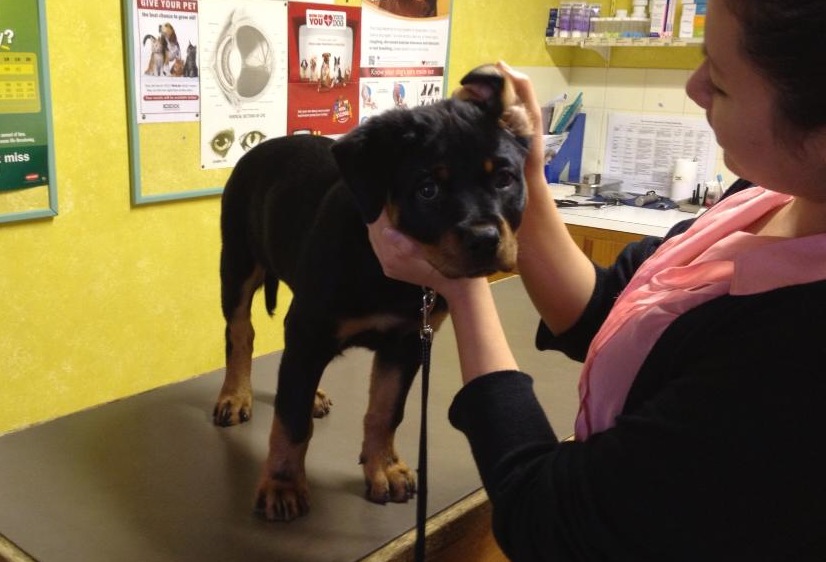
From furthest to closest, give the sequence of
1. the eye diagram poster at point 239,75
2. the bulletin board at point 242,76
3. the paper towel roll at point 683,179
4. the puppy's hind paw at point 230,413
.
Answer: the paper towel roll at point 683,179, the eye diagram poster at point 239,75, the bulletin board at point 242,76, the puppy's hind paw at point 230,413

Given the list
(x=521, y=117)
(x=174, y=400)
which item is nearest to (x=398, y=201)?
(x=521, y=117)

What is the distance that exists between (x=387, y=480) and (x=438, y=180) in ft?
1.52

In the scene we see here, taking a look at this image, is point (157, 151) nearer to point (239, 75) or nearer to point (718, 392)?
point (239, 75)

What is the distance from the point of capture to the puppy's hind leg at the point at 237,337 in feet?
4.41

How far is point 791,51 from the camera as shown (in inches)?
23.7

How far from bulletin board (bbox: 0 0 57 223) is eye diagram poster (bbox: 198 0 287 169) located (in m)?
0.47

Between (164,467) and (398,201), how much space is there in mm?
558

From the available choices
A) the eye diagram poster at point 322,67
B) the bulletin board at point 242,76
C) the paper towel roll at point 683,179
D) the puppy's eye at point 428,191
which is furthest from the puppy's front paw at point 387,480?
the paper towel roll at point 683,179

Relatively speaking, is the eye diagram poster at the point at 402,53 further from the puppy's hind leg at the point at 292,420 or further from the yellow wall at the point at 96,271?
the puppy's hind leg at the point at 292,420

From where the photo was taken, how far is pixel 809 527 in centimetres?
65

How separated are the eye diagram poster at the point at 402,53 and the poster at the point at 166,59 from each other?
2.32ft

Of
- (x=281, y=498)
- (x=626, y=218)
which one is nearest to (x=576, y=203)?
(x=626, y=218)

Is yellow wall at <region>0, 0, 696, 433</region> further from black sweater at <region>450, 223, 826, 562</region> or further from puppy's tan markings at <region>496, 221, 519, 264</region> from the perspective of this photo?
black sweater at <region>450, 223, 826, 562</region>

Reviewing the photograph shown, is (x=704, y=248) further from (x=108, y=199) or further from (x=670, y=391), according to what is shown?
(x=108, y=199)
